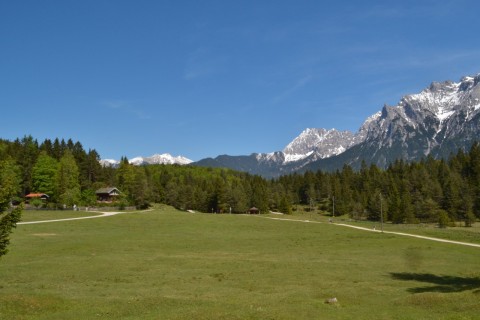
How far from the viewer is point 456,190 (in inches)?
5935

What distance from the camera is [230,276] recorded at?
39.2m

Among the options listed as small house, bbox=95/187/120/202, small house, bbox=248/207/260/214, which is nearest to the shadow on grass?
small house, bbox=248/207/260/214

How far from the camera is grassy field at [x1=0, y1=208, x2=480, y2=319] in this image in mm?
25938

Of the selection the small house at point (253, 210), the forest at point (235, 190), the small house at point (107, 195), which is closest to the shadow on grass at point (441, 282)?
the forest at point (235, 190)

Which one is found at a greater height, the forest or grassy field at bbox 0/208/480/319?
the forest

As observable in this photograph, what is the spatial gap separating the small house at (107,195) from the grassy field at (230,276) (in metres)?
92.6

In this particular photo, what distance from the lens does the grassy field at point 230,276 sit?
25.9 metres

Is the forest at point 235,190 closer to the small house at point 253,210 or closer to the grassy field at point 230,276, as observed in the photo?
the small house at point 253,210

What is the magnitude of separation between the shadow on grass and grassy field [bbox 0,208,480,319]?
0.08m

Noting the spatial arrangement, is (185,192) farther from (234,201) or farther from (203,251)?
(203,251)

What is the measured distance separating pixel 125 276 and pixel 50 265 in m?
9.28

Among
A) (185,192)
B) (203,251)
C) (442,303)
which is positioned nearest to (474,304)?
(442,303)

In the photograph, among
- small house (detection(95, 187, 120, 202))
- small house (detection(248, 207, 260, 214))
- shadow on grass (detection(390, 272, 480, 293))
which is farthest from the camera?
small house (detection(248, 207, 260, 214))

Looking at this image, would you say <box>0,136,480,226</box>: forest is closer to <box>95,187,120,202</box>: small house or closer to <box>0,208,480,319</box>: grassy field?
<box>95,187,120,202</box>: small house
